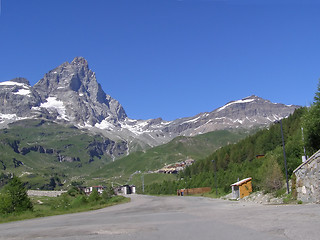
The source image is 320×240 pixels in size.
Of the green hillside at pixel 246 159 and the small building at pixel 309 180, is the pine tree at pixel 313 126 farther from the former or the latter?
the small building at pixel 309 180

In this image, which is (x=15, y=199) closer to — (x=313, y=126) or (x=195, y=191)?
(x=313, y=126)

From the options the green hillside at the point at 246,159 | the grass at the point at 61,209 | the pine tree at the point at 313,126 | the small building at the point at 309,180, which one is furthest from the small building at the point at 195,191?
the small building at the point at 309,180

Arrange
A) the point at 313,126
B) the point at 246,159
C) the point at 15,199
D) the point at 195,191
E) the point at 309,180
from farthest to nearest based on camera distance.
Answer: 1. the point at 246,159
2. the point at 195,191
3. the point at 15,199
4. the point at 313,126
5. the point at 309,180

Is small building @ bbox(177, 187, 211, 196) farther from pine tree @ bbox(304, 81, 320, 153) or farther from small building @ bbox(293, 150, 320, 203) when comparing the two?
small building @ bbox(293, 150, 320, 203)

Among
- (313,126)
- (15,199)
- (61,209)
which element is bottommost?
(61,209)

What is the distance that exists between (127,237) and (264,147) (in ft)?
412

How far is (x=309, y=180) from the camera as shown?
26062 mm

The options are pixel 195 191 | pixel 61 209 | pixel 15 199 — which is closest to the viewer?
pixel 61 209

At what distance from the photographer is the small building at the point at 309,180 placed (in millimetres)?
25266

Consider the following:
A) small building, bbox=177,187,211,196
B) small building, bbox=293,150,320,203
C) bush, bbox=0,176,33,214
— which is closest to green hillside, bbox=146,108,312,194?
small building, bbox=177,187,211,196

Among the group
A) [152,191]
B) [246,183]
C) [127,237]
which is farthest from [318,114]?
[152,191]

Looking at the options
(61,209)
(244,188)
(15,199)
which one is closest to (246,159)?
(244,188)

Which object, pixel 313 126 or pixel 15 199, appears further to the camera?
pixel 15 199

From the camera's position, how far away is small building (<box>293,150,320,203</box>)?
995 inches
